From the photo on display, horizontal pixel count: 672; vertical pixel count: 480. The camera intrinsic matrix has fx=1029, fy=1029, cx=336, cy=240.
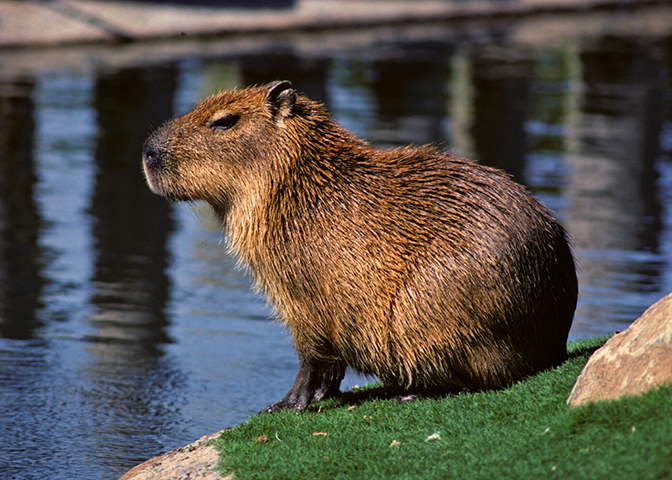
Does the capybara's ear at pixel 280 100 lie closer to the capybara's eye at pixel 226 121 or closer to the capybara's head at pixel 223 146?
the capybara's head at pixel 223 146

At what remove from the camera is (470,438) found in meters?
4.26

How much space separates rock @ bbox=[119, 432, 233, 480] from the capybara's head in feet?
4.05

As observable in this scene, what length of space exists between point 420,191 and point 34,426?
237 cm

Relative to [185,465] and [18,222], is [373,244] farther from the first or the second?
[18,222]

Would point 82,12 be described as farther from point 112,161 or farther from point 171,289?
point 171,289

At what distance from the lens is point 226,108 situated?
17.2ft

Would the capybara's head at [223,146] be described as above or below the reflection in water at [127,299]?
above

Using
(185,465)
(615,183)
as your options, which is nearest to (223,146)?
(185,465)

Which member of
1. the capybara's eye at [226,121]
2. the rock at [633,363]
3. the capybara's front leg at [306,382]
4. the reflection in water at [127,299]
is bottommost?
the reflection in water at [127,299]

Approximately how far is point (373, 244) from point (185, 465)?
133 cm

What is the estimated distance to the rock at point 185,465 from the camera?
443 cm

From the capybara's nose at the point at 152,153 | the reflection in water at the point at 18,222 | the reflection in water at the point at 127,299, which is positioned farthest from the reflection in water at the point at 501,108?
the capybara's nose at the point at 152,153

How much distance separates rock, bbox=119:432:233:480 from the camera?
14.5ft

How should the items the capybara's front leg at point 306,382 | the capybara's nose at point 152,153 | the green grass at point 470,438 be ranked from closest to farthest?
the green grass at point 470,438
the capybara's front leg at point 306,382
the capybara's nose at point 152,153
